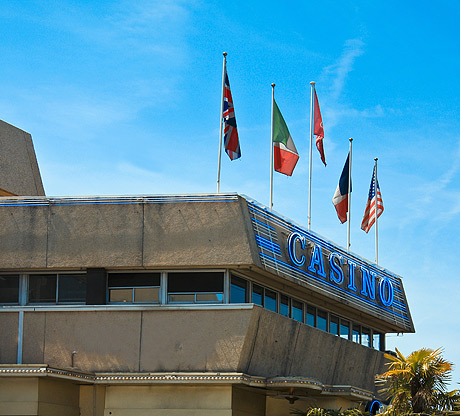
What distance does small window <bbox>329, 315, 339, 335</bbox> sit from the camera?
41.9 m

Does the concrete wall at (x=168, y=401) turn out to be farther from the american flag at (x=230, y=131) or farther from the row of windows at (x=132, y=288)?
the american flag at (x=230, y=131)

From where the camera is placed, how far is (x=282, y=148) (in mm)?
38219

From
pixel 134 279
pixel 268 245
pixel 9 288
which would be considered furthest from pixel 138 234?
pixel 9 288

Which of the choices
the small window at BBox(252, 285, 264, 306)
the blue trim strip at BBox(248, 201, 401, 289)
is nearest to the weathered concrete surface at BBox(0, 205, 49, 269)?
the blue trim strip at BBox(248, 201, 401, 289)

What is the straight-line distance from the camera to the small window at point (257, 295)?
3562 centimetres

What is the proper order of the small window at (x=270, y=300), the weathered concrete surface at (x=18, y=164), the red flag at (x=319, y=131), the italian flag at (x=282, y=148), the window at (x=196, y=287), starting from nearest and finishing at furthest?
the window at (x=196, y=287), the small window at (x=270, y=300), the italian flag at (x=282, y=148), the red flag at (x=319, y=131), the weathered concrete surface at (x=18, y=164)

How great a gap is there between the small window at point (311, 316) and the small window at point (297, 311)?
24.2 inches

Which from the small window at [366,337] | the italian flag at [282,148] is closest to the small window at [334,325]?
the small window at [366,337]

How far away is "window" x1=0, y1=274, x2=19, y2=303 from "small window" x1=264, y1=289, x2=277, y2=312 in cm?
877

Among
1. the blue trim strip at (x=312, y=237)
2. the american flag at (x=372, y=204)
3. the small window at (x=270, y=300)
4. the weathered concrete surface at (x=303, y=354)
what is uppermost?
the american flag at (x=372, y=204)

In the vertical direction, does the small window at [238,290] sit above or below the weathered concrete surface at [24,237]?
below

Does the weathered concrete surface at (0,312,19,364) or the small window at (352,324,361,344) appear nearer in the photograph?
the weathered concrete surface at (0,312,19,364)

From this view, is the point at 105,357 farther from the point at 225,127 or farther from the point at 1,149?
the point at 1,149

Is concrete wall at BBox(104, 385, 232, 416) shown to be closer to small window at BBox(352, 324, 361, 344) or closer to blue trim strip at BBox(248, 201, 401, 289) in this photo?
blue trim strip at BBox(248, 201, 401, 289)
